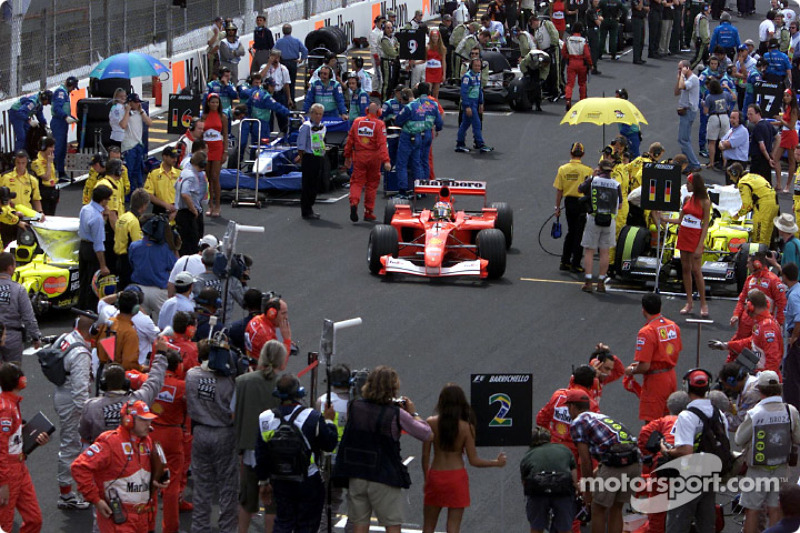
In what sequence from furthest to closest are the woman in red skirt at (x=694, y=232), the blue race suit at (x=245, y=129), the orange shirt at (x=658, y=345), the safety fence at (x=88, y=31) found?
the safety fence at (x=88, y=31) < the blue race suit at (x=245, y=129) < the woman in red skirt at (x=694, y=232) < the orange shirt at (x=658, y=345)

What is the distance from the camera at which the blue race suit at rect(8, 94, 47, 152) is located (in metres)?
22.5

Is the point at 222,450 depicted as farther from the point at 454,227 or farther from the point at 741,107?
the point at 741,107

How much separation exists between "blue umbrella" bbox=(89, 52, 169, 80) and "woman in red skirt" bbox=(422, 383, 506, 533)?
45.2 feet

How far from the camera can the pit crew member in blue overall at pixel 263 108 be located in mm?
23688

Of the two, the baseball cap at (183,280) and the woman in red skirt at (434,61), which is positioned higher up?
the woman in red skirt at (434,61)

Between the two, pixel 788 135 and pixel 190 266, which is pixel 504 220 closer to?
pixel 190 266

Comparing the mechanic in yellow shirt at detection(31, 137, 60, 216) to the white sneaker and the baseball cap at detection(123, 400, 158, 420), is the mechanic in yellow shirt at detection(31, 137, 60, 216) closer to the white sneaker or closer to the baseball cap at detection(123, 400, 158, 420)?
the white sneaker

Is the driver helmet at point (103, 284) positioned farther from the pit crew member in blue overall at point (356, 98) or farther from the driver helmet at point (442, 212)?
the pit crew member in blue overall at point (356, 98)

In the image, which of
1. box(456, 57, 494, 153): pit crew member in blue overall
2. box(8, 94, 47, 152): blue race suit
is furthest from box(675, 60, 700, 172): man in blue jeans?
box(8, 94, 47, 152): blue race suit

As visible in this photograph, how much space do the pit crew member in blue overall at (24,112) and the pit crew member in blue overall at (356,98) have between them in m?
5.31

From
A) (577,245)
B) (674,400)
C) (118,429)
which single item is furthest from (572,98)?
(118,429)

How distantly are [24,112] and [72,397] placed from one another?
12.3 m

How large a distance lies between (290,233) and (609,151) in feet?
16.6

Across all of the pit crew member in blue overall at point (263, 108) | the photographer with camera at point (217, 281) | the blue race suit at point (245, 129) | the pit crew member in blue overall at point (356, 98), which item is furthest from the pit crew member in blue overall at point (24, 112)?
the photographer with camera at point (217, 281)
